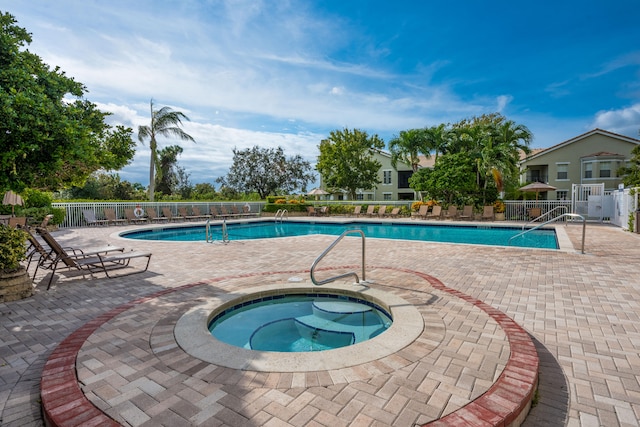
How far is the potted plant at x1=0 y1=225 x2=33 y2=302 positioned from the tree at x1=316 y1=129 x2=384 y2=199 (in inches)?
1035

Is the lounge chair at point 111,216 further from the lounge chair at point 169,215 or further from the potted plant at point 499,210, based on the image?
the potted plant at point 499,210

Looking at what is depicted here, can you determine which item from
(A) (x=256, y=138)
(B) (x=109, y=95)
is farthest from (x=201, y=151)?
(B) (x=109, y=95)

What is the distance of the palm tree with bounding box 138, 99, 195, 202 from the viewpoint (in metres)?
25.5

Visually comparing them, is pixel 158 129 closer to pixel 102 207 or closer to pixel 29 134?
pixel 102 207

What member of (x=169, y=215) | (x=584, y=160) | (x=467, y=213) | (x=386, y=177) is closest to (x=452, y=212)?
(x=467, y=213)

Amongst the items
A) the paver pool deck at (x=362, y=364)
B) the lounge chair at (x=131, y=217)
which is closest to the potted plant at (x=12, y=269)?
the paver pool deck at (x=362, y=364)

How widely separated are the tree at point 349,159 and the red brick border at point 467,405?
1076 inches

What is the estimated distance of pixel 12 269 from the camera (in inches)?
180

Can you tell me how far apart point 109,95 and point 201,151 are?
69.9 ft

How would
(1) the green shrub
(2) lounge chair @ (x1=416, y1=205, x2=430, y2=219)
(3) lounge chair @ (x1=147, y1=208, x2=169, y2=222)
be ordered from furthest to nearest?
(2) lounge chair @ (x1=416, y1=205, x2=430, y2=219) < (3) lounge chair @ (x1=147, y1=208, x2=169, y2=222) < (1) the green shrub

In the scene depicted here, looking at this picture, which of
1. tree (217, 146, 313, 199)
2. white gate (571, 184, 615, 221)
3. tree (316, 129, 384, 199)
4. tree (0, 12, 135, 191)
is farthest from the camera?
tree (217, 146, 313, 199)

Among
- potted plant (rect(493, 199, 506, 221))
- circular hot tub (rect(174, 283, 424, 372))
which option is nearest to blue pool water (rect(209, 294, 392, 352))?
circular hot tub (rect(174, 283, 424, 372))

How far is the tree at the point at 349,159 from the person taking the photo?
29594 millimetres

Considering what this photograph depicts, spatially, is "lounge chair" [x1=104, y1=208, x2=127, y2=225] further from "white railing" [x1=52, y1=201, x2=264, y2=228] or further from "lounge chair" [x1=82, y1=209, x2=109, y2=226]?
"white railing" [x1=52, y1=201, x2=264, y2=228]
